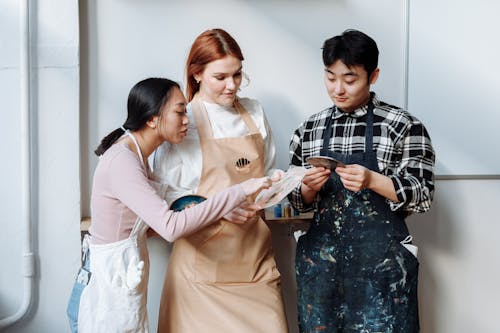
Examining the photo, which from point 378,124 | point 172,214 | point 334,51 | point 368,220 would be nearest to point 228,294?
point 172,214

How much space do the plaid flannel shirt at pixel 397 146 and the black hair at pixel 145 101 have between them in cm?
50

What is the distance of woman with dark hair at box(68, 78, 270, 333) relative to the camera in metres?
1.53

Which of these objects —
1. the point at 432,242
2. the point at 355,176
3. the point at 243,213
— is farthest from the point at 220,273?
the point at 432,242

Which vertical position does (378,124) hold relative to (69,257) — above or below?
above

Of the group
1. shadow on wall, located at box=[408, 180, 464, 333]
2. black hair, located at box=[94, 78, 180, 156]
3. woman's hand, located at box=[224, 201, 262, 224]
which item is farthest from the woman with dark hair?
shadow on wall, located at box=[408, 180, 464, 333]

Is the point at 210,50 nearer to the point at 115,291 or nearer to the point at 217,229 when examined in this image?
the point at 217,229

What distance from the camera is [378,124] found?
1667 millimetres

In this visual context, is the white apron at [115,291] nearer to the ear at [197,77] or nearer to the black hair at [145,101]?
the black hair at [145,101]

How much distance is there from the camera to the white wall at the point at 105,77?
2053mm

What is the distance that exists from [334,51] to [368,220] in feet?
1.67

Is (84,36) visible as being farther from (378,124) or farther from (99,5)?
(378,124)

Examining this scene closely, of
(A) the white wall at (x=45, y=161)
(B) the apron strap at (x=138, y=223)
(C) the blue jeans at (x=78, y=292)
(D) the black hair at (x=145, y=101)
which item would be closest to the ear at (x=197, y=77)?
(D) the black hair at (x=145, y=101)

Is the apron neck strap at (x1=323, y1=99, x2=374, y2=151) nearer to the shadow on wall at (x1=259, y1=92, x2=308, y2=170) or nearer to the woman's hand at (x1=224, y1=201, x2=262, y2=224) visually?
the woman's hand at (x1=224, y1=201, x2=262, y2=224)

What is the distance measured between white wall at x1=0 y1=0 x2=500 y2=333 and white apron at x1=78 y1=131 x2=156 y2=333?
1.81ft
